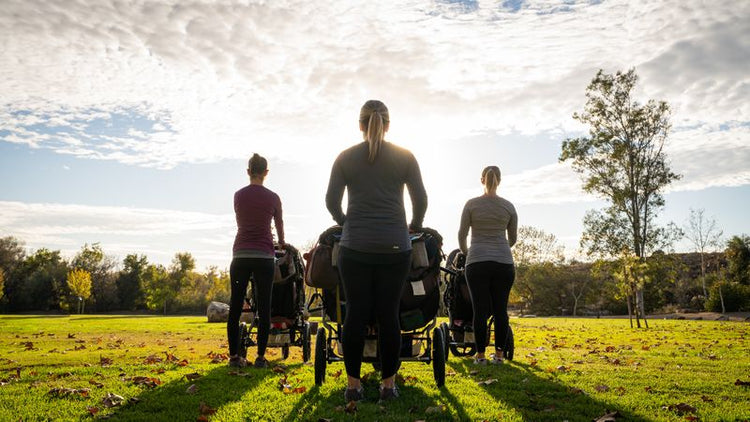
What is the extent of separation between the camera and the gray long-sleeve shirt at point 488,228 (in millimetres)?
6516

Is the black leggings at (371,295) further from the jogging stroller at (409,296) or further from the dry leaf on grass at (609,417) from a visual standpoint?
the dry leaf on grass at (609,417)

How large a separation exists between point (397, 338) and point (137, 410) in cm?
216

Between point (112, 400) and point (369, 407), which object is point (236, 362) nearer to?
point (112, 400)

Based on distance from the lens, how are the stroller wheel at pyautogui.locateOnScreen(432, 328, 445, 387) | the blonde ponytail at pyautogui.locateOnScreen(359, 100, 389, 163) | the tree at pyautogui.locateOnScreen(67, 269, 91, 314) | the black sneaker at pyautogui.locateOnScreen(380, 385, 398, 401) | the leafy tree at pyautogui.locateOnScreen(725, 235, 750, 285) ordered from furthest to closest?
the tree at pyautogui.locateOnScreen(67, 269, 91, 314) < the leafy tree at pyautogui.locateOnScreen(725, 235, 750, 285) < the stroller wheel at pyautogui.locateOnScreen(432, 328, 445, 387) < the black sneaker at pyautogui.locateOnScreen(380, 385, 398, 401) < the blonde ponytail at pyautogui.locateOnScreen(359, 100, 389, 163)

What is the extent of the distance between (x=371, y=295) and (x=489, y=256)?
2751mm

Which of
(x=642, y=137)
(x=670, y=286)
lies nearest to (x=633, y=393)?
(x=642, y=137)

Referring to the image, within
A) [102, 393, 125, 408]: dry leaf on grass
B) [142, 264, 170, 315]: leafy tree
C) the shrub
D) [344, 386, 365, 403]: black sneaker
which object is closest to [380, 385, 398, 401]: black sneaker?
[344, 386, 365, 403]: black sneaker

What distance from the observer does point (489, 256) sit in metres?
6.46

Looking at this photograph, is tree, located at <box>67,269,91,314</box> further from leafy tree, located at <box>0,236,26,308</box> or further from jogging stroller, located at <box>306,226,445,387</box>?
jogging stroller, located at <box>306,226,445,387</box>

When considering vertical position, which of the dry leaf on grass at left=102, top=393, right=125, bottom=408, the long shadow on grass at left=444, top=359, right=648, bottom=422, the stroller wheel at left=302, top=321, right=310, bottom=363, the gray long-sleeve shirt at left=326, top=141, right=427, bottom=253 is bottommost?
the long shadow on grass at left=444, top=359, right=648, bottom=422

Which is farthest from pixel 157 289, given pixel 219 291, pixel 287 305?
pixel 287 305

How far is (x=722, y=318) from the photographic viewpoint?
97.3 ft

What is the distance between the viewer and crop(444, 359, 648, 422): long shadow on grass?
13.1ft

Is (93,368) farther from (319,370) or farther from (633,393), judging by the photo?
(633,393)
